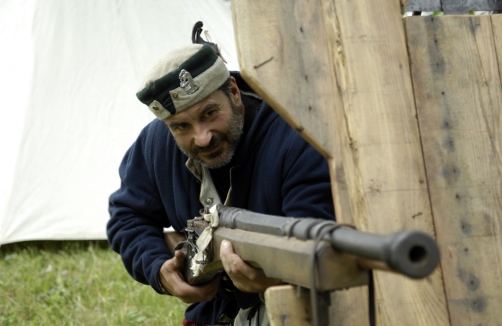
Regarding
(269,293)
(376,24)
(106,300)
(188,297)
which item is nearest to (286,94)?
(376,24)

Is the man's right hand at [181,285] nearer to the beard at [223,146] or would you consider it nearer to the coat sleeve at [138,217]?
the coat sleeve at [138,217]

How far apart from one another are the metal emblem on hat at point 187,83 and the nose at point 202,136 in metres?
0.17

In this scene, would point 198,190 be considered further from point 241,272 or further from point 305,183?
point 241,272

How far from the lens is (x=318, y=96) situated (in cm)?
262

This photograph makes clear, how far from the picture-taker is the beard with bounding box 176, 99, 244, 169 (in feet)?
11.0

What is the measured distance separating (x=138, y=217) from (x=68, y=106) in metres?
3.22

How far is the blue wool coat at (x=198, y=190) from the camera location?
3.17 m

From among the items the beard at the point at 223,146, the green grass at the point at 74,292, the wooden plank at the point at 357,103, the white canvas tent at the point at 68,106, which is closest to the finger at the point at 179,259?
the beard at the point at 223,146

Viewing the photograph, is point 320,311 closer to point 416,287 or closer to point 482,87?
point 416,287

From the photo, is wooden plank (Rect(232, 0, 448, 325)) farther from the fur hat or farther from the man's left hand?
the fur hat

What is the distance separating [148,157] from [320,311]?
1868mm

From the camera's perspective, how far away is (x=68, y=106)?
6.78m

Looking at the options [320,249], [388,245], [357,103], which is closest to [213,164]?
[357,103]

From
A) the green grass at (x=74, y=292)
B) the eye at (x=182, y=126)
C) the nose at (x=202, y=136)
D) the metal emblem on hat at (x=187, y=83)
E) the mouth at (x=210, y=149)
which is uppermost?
the metal emblem on hat at (x=187, y=83)
